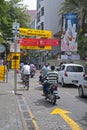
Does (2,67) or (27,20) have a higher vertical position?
(27,20)

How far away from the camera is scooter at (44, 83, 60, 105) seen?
1807 centimetres

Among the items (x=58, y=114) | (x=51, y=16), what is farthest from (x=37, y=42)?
(x=58, y=114)

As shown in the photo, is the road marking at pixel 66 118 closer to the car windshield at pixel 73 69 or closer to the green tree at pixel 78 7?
the car windshield at pixel 73 69

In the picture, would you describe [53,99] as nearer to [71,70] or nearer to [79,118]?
[79,118]

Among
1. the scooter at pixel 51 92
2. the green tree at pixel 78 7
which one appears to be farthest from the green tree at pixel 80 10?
the scooter at pixel 51 92

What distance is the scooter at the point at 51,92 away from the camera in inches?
711

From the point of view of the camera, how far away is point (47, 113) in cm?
1519

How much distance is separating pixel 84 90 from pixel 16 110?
20.6 ft

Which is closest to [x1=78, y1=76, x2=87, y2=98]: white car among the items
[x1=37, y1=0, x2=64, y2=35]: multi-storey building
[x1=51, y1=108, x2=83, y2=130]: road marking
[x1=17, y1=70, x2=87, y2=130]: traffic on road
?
[x1=17, y1=70, x2=87, y2=130]: traffic on road

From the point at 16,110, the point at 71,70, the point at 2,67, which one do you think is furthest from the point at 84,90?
the point at 2,67

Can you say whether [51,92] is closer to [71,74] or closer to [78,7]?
[71,74]

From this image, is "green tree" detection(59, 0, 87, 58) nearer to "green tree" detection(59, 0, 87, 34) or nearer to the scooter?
"green tree" detection(59, 0, 87, 34)

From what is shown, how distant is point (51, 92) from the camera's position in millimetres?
18516

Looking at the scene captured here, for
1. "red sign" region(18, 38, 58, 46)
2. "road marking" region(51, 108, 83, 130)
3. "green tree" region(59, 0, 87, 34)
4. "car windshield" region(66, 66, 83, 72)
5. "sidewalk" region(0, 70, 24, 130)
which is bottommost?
"road marking" region(51, 108, 83, 130)
